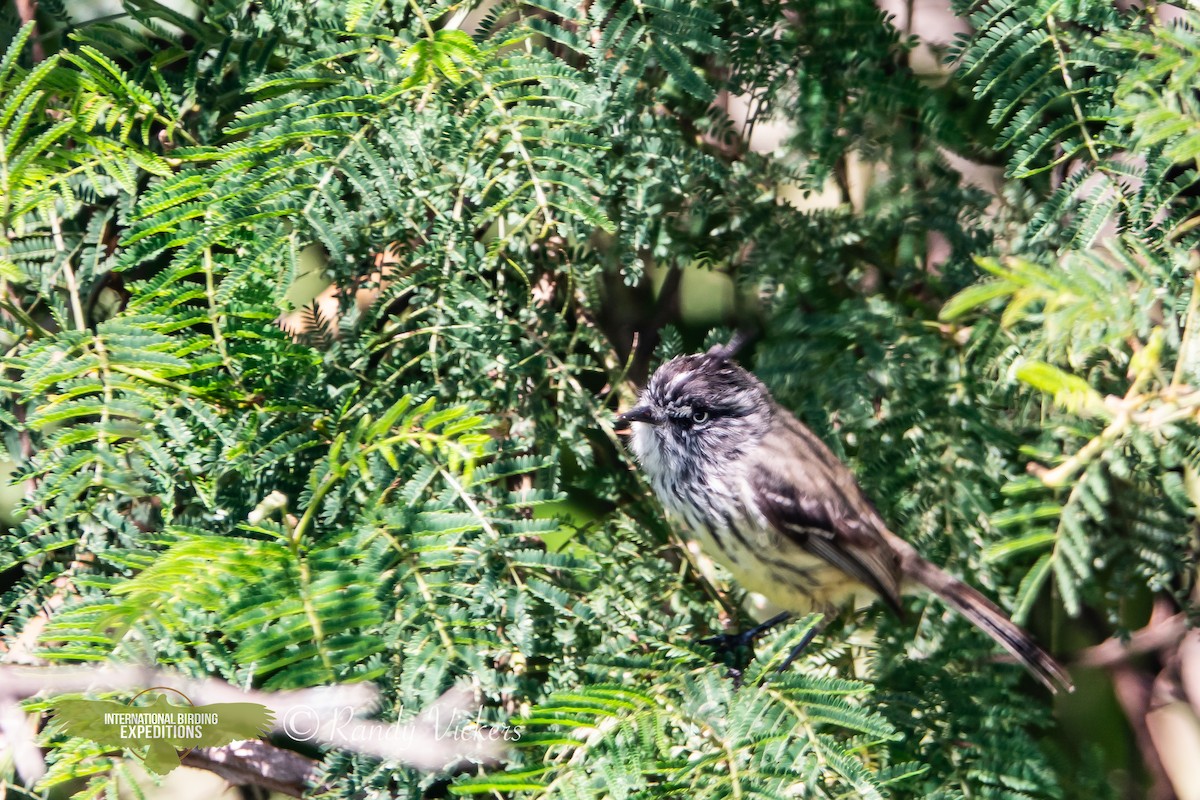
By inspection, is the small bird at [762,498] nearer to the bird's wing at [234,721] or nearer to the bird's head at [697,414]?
the bird's head at [697,414]

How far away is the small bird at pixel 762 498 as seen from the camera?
128 inches

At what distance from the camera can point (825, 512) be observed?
3418 millimetres

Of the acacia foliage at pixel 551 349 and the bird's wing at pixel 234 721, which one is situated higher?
the acacia foliage at pixel 551 349

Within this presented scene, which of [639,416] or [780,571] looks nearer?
[639,416]

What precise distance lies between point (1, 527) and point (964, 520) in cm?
304

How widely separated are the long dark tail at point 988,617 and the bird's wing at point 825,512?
0.13 metres

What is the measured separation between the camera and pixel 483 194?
7.89 ft

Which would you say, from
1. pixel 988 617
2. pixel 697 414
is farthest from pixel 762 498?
pixel 988 617

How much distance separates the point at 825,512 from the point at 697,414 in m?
0.54

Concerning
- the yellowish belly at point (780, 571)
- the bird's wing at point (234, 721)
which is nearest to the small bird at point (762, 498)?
the yellowish belly at point (780, 571)

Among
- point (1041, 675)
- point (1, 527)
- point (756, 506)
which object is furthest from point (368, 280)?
point (1041, 675)

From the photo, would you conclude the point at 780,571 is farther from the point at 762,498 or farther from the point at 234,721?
the point at 234,721

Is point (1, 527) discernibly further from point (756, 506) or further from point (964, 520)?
point (964, 520)

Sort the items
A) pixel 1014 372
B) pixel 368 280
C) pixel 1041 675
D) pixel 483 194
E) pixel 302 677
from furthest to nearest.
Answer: pixel 1041 675 → pixel 368 280 → pixel 483 194 → pixel 1014 372 → pixel 302 677
